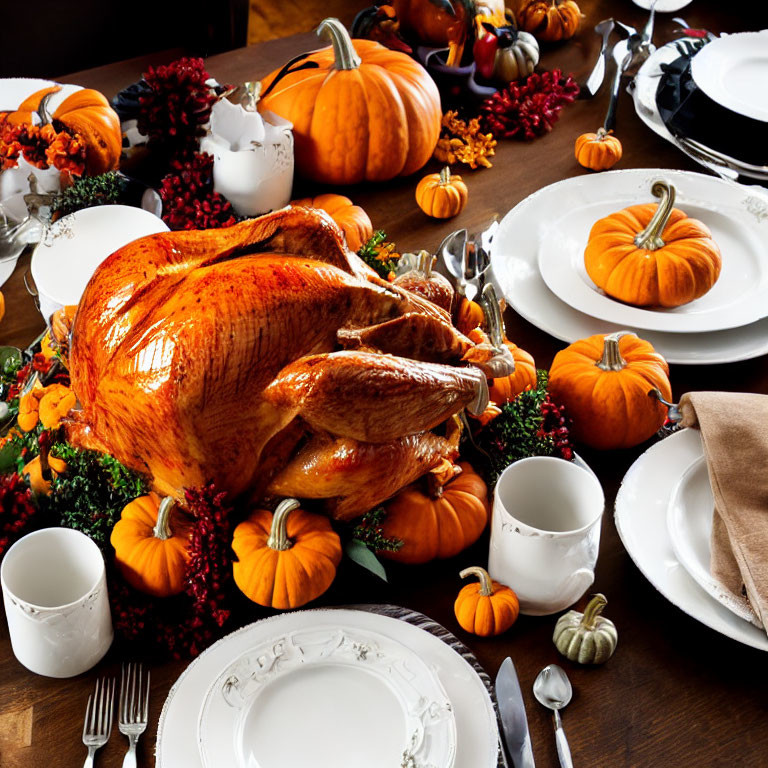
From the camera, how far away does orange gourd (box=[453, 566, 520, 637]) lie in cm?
127

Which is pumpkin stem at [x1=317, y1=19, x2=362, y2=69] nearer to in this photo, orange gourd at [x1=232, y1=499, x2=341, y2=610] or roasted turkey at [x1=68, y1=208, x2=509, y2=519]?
roasted turkey at [x1=68, y1=208, x2=509, y2=519]

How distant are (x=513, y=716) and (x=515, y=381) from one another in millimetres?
575

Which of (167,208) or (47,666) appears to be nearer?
(47,666)

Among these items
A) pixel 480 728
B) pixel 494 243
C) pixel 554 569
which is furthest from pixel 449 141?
pixel 480 728

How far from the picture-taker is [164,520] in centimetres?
128

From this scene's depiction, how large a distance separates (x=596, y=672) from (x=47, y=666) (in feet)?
2.32

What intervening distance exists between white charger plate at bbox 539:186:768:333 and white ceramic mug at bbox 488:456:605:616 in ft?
1.56

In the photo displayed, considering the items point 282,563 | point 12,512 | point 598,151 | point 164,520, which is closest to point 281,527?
point 282,563

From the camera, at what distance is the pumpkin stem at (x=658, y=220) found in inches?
65.6

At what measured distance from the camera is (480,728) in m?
1.12

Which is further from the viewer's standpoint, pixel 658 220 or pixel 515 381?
pixel 658 220

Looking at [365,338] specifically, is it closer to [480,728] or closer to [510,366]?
[510,366]

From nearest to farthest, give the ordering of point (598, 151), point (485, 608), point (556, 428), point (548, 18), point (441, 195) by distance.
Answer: point (485, 608)
point (556, 428)
point (441, 195)
point (598, 151)
point (548, 18)

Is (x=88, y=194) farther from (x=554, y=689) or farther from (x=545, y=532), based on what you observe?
(x=554, y=689)
